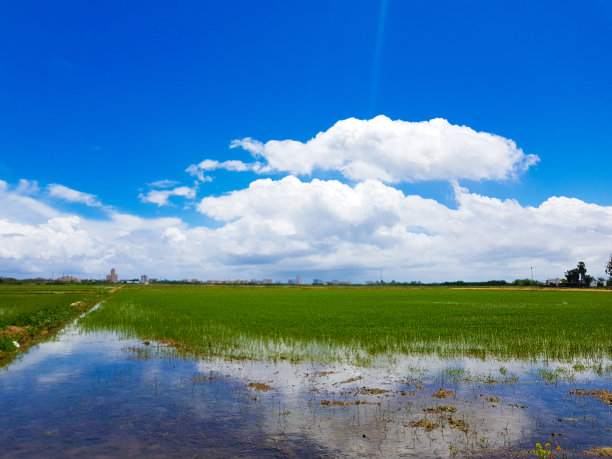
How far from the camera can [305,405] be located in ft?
27.8

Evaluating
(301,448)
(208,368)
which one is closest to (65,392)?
(208,368)

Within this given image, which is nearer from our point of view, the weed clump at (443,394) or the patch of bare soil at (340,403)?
the patch of bare soil at (340,403)

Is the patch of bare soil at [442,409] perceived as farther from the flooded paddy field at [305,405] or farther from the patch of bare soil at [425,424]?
the patch of bare soil at [425,424]

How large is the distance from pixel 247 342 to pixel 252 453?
10026 millimetres

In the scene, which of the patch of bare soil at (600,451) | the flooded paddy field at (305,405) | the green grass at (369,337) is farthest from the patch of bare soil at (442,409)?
the green grass at (369,337)

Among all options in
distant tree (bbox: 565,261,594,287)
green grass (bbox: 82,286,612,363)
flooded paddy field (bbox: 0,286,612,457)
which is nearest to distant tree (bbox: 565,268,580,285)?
distant tree (bbox: 565,261,594,287)

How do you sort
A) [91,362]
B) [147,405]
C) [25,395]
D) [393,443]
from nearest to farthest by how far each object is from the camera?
[393,443] → [147,405] → [25,395] → [91,362]

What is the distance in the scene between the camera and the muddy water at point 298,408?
648 cm

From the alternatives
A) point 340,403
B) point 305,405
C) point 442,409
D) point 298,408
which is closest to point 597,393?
point 442,409

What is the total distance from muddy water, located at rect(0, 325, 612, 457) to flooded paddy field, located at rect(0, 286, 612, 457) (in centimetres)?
3

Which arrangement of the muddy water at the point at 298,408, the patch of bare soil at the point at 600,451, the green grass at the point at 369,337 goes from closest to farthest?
the patch of bare soil at the point at 600,451 → the muddy water at the point at 298,408 → the green grass at the point at 369,337

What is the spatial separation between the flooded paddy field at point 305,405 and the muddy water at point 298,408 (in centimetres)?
3

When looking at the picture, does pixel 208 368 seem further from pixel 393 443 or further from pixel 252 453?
pixel 393 443

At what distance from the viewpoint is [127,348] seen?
15.5 meters
